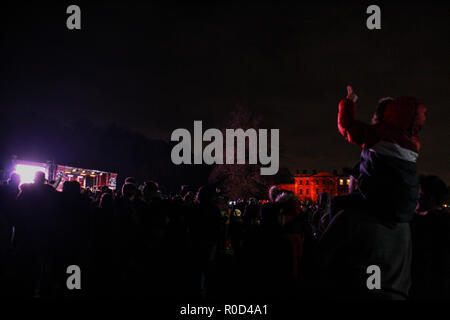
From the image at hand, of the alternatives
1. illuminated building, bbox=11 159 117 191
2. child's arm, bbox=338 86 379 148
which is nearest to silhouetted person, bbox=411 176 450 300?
child's arm, bbox=338 86 379 148

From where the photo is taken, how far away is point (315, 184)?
A: 5704 inches

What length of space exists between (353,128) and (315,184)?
484ft

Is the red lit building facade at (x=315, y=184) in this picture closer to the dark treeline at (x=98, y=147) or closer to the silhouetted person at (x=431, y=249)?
the dark treeline at (x=98, y=147)

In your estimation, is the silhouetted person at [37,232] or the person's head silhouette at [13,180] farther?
the person's head silhouette at [13,180]

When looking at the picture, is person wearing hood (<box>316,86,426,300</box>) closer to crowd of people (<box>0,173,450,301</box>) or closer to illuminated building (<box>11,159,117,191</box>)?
crowd of people (<box>0,173,450,301</box>)

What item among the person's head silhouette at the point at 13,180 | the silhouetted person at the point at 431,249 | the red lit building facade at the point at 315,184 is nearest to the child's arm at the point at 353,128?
the silhouetted person at the point at 431,249

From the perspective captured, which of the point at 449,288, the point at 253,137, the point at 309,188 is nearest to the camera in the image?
the point at 449,288

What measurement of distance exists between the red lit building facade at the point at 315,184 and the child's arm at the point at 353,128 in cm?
13478

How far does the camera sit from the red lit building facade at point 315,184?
13688cm

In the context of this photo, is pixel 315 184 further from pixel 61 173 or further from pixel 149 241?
pixel 149 241

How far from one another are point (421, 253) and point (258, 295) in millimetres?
2126
